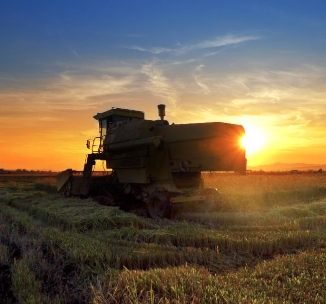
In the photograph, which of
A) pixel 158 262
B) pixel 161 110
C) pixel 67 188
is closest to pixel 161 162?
pixel 161 110

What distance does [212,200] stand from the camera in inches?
464

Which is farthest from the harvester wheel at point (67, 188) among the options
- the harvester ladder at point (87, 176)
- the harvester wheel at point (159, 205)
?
the harvester wheel at point (159, 205)

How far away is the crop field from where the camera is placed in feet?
13.9

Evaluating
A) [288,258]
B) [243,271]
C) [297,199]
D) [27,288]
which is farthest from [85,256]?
[297,199]

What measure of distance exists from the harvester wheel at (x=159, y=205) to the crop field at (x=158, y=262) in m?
1.15

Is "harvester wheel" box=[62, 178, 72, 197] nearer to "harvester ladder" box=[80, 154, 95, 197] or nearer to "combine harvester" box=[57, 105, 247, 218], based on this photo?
"combine harvester" box=[57, 105, 247, 218]

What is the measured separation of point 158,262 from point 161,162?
20.8 ft

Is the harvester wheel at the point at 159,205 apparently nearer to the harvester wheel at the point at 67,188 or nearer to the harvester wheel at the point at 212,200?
the harvester wheel at the point at 212,200

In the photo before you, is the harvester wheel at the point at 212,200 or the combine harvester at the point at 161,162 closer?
the combine harvester at the point at 161,162

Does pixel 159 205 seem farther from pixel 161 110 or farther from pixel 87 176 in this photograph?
pixel 87 176

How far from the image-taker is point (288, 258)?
224 inches

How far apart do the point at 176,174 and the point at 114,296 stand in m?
7.66

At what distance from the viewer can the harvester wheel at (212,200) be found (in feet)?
38.7

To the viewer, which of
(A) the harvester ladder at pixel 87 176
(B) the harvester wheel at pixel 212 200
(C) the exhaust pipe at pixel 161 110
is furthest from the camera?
(A) the harvester ladder at pixel 87 176
